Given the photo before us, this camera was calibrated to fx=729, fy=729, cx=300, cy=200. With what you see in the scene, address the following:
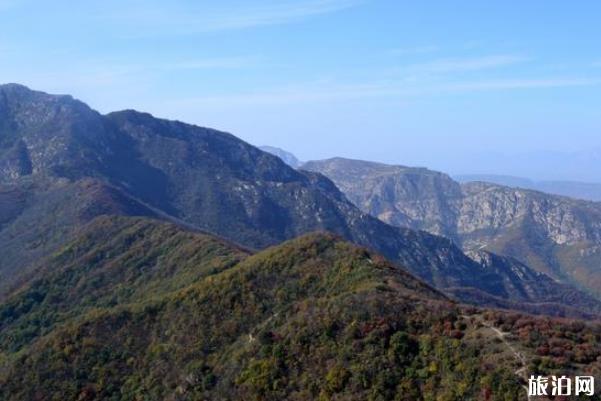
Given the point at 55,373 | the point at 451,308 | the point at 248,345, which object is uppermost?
the point at 451,308

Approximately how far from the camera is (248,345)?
54875mm

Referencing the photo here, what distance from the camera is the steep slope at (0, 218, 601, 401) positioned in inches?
1742

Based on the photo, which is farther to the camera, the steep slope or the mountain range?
the steep slope

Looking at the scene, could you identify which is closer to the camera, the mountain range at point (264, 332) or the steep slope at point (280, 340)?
the mountain range at point (264, 332)

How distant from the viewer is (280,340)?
5297 centimetres

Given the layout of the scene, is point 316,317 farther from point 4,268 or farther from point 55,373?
point 4,268

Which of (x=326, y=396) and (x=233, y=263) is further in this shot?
(x=233, y=263)

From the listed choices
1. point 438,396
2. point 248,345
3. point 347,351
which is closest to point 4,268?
point 248,345

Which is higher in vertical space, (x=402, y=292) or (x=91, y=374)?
(x=402, y=292)

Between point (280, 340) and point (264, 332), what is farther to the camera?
point (264, 332)

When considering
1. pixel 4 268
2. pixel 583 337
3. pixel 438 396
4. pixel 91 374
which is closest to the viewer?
pixel 438 396

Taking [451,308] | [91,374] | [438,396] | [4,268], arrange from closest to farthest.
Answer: [438,396] < [451,308] < [91,374] < [4,268]

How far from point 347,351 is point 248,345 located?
9518mm

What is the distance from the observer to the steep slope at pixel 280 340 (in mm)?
44250
